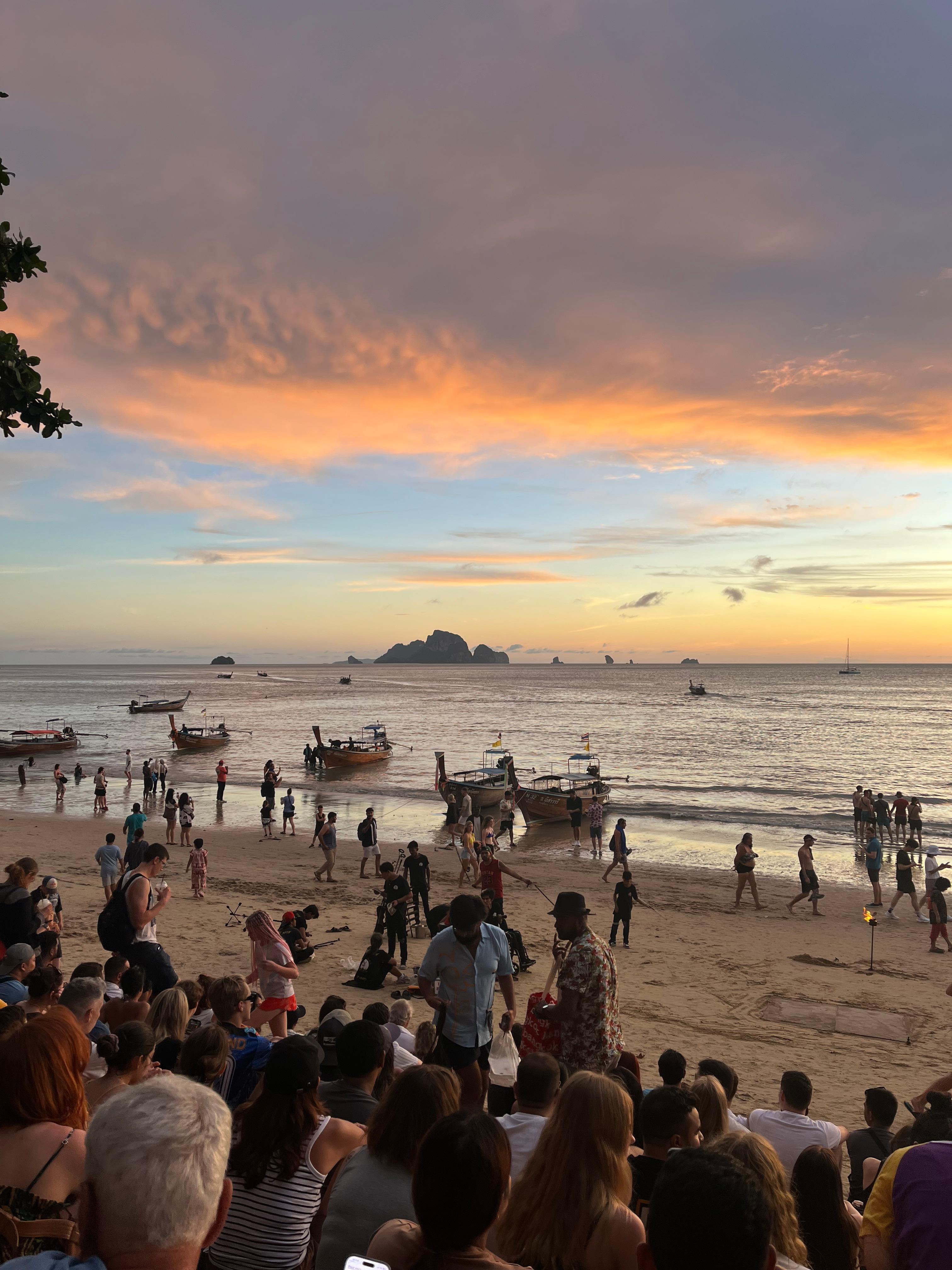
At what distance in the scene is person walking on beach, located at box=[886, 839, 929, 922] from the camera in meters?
18.5

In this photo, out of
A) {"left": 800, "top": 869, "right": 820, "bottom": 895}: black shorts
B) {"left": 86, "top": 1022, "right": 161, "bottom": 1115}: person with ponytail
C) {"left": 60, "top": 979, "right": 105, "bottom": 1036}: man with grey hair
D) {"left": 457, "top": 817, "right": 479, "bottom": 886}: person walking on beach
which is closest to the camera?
{"left": 86, "top": 1022, "right": 161, "bottom": 1115}: person with ponytail

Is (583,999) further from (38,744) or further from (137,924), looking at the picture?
(38,744)

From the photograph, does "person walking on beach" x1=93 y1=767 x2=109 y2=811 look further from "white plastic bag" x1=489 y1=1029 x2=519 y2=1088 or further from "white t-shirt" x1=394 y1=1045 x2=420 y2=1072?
"white t-shirt" x1=394 y1=1045 x2=420 y2=1072

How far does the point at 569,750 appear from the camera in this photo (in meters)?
65.6

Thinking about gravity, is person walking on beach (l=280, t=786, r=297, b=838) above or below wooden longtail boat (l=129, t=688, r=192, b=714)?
above

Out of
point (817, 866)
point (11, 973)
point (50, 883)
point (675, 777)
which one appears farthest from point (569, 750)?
point (11, 973)

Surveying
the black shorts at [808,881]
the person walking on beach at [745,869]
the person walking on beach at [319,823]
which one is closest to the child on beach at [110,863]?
the person walking on beach at [319,823]

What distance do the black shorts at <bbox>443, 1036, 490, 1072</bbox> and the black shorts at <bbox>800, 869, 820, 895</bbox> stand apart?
15419mm

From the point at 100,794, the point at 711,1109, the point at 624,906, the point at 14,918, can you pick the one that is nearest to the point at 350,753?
the point at 100,794

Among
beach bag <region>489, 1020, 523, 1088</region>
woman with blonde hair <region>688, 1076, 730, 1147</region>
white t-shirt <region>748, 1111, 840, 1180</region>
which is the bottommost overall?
beach bag <region>489, 1020, 523, 1088</region>

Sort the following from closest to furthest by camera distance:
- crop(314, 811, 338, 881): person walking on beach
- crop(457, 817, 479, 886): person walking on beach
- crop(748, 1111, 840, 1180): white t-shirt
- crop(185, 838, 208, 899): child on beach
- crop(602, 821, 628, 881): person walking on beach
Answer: crop(748, 1111, 840, 1180): white t-shirt, crop(185, 838, 208, 899): child on beach, crop(314, 811, 338, 881): person walking on beach, crop(457, 817, 479, 886): person walking on beach, crop(602, 821, 628, 881): person walking on beach

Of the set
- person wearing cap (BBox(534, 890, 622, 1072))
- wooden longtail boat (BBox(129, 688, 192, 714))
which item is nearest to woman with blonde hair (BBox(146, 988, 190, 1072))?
person wearing cap (BBox(534, 890, 622, 1072))

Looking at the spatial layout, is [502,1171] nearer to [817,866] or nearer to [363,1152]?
[363,1152]

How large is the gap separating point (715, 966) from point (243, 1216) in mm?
12750
